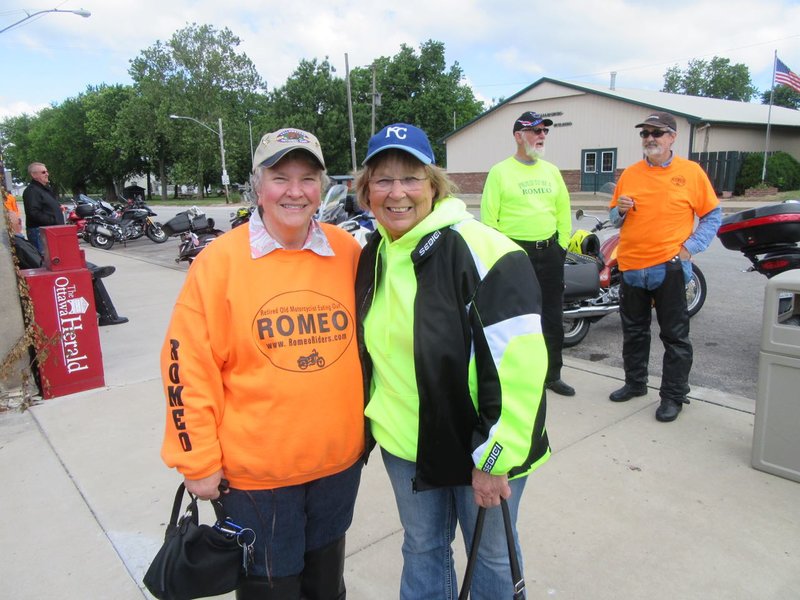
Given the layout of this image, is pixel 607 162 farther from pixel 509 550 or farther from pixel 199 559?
pixel 199 559

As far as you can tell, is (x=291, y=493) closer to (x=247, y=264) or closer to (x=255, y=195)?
(x=247, y=264)

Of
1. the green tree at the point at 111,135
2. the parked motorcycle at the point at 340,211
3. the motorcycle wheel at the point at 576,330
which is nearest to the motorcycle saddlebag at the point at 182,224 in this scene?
the parked motorcycle at the point at 340,211

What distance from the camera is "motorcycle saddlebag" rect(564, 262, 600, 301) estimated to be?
18.1ft

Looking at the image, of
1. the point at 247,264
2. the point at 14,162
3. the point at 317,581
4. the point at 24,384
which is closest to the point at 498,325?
the point at 247,264

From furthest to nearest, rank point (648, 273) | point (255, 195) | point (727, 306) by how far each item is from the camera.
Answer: point (727, 306) < point (648, 273) < point (255, 195)

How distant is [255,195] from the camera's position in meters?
1.98

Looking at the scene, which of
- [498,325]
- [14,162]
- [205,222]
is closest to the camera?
[498,325]

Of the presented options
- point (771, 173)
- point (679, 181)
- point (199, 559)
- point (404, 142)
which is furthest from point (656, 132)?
point (771, 173)

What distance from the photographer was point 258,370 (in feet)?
5.77

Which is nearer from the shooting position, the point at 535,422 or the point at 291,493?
the point at 535,422

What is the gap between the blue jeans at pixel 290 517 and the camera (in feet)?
6.00

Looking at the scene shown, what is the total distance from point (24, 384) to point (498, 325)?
14.1 feet

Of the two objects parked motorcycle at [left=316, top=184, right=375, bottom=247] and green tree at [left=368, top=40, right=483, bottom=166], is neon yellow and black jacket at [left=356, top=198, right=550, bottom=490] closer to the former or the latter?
parked motorcycle at [left=316, top=184, right=375, bottom=247]

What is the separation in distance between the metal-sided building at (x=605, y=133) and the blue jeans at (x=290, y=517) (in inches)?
1127
